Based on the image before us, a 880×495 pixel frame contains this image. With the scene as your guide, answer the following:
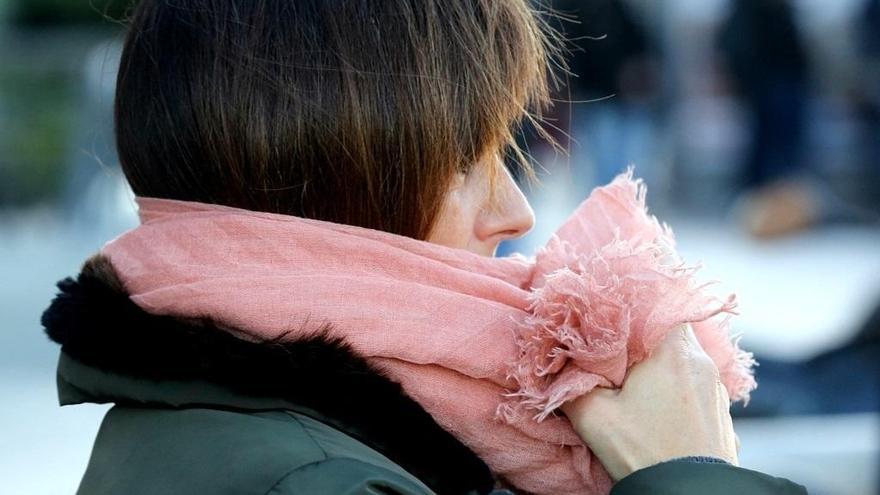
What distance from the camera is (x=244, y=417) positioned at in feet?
4.24

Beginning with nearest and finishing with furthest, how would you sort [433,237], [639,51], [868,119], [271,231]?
1. [271,231]
2. [433,237]
3. [639,51]
4. [868,119]

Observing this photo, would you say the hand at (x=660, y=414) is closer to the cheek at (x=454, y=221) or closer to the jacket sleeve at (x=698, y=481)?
the jacket sleeve at (x=698, y=481)

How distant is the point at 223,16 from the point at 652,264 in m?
0.57

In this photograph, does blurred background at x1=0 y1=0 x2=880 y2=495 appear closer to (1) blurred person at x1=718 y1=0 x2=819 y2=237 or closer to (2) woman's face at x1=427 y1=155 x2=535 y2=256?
(1) blurred person at x1=718 y1=0 x2=819 y2=237

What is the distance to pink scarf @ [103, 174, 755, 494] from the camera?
4.49 feet

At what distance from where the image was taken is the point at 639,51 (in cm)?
782

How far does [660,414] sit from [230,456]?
1.58 feet

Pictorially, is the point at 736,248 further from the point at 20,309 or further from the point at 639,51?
the point at 20,309

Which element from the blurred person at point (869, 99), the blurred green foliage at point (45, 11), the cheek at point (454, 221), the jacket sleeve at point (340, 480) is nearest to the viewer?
the jacket sleeve at point (340, 480)

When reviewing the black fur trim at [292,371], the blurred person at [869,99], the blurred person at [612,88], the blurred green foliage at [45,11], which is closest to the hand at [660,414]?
the black fur trim at [292,371]

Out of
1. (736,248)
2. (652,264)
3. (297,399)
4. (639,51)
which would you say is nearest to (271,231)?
(297,399)

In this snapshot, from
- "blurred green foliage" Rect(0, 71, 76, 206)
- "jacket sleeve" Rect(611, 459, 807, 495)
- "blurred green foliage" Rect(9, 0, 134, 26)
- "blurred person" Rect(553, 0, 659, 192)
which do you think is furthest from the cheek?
"blurred green foliage" Rect(9, 0, 134, 26)

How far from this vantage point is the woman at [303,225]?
4.32 feet

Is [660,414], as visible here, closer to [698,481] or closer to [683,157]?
[698,481]
